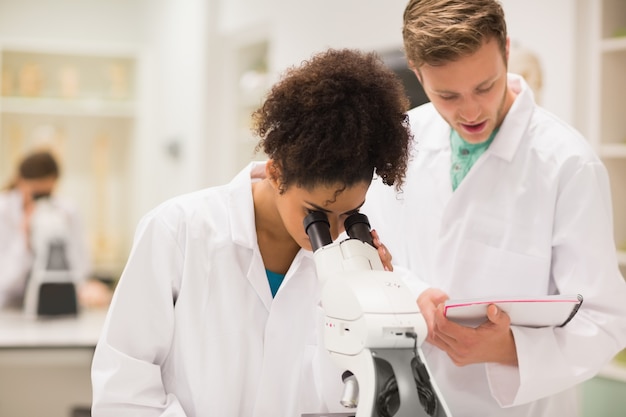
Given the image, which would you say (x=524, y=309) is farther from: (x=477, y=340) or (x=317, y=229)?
(x=317, y=229)

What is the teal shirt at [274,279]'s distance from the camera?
1459 millimetres

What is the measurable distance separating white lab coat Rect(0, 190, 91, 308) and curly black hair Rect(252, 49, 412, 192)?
3.12 meters

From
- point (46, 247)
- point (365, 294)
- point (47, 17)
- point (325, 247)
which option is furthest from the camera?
point (47, 17)

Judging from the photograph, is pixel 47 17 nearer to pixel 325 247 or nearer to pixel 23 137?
pixel 23 137

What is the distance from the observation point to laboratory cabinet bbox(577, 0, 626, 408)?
112 inches

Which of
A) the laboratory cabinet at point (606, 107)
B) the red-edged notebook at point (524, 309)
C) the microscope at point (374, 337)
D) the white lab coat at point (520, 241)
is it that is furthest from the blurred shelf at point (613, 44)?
the microscope at point (374, 337)

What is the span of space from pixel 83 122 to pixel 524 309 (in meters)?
5.61

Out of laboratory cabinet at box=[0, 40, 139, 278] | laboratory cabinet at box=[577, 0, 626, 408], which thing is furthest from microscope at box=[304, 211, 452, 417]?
laboratory cabinet at box=[0, 40, 139, 278]

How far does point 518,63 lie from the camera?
2938 mm

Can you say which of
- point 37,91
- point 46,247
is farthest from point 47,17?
point 46,247

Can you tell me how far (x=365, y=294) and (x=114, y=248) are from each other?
556 centimetres

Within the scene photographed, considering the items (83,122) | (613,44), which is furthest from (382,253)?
(83,122)

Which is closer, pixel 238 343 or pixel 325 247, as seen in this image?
pixel 325 247

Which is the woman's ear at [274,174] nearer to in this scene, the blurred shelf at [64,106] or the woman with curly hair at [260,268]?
the woman with curly hair at [260,268]
